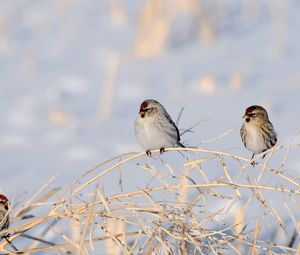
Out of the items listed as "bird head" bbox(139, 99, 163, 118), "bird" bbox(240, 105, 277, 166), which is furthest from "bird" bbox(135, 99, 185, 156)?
"bird" bbox(240, 105, 277, 166)

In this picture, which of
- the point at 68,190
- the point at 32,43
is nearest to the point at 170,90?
the point at 32,43

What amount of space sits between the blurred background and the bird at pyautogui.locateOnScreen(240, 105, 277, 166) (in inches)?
99.5

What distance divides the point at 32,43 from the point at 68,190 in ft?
28.3

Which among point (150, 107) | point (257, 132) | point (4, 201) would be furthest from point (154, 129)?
point (4, 201)

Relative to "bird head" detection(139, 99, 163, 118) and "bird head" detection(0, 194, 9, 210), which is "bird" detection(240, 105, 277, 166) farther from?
"bird head" detection(0, 194, 9, 210)

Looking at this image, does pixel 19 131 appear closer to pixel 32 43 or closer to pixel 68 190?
pixel 32 43

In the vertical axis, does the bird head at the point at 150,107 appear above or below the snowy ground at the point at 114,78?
below

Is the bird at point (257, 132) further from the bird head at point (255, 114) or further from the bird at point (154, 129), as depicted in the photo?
the bird at point (154, 129)

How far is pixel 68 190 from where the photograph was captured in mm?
2643

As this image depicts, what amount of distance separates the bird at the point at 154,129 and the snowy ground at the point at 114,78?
249 cm

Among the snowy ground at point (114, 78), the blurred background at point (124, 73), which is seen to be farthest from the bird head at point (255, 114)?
the snowy ground at point (114, 78)

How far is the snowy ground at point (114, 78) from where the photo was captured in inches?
324

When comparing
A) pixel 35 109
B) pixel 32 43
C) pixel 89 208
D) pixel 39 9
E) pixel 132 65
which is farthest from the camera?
pixel 39 9

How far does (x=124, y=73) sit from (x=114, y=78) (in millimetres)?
1336
